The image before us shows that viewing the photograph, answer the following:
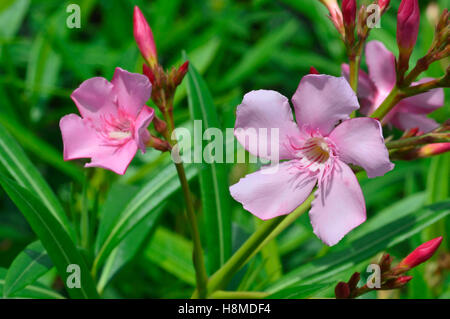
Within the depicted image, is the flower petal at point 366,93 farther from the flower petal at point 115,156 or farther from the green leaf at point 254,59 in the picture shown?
the green leaf at point 254,59

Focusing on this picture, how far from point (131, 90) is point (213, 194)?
385 mm

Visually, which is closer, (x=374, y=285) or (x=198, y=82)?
(x=374, y=285)

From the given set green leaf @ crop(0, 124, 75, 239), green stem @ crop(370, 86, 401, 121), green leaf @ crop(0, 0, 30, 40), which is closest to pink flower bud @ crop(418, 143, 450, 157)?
green stem @ crop(370, 86, 401, 121)

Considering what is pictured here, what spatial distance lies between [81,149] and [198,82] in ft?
1.26

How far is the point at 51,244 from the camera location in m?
0.91

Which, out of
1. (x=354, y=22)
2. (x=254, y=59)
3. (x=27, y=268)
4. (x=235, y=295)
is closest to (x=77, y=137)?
(x=27, y=268)

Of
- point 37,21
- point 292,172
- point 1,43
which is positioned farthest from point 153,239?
point 37,21

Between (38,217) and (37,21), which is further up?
(37,21)

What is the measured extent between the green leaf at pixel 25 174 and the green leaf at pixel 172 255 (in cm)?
37


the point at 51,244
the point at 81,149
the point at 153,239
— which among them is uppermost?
the point at 81,149

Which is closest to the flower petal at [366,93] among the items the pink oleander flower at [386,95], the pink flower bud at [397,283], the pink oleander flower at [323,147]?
the pink oleander flower at [386,95]
